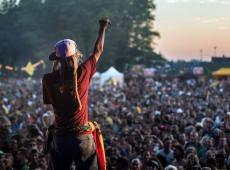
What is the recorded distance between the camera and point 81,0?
59.2 m

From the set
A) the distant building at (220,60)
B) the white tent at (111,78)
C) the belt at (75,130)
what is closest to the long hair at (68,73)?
the belt at (75,130)

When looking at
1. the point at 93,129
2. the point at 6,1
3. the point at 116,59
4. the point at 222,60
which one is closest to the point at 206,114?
the point at 93,129

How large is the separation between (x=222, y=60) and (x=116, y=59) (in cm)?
1243

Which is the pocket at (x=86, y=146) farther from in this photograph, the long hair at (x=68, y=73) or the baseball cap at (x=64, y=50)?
the baseball cap at (x=64, y=50)

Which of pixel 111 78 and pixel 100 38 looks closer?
pixel 100 38

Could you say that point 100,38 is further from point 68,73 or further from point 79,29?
point 79,29

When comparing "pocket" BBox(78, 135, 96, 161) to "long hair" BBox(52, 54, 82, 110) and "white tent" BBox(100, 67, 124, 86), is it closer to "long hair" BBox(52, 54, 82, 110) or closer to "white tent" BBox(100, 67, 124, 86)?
"long hair" BBox(52, 54, 82, 110)

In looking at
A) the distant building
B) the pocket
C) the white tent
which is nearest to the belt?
the pocket

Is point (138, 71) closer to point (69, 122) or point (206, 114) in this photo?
point (206, 114)

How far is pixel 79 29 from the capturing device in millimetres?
58094

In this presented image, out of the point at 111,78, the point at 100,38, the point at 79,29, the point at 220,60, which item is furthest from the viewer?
the point at 79,29

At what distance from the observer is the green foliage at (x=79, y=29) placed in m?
58.3

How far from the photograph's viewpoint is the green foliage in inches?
2297

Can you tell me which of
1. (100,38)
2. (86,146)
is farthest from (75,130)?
(100,38)
